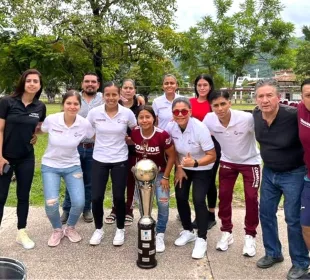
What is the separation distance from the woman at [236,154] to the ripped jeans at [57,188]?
5.13 feet

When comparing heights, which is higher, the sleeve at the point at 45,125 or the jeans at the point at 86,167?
the sleeve at the point at 45,125

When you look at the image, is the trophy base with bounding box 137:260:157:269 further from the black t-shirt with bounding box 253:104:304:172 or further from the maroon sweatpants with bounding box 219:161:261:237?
the black t-shirt with bounding box 253:104:304:172

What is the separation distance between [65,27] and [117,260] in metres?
6.54

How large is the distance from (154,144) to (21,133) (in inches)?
54.8

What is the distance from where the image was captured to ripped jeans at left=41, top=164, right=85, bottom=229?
13.0ft

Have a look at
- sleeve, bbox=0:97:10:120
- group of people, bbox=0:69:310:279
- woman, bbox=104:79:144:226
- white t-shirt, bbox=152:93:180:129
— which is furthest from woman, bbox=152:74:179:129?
sleeve, bbox=0:97:10:120

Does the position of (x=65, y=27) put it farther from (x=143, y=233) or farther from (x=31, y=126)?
(x=143, y=233)

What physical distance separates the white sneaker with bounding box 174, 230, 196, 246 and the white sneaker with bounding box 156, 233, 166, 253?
16cm

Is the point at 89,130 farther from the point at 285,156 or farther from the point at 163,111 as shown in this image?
the point at 285,156

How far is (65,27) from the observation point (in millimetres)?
8633

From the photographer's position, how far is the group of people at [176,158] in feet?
10.8

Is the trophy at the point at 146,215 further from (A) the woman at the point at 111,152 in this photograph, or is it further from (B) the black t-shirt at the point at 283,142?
(B) the black t-shirt at the point at 283,142

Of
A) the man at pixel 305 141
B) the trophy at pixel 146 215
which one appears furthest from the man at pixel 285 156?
the trophy at pixel 146 215

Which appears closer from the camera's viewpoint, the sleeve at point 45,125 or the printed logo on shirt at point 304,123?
the printed logo on shirt at point 304,123
